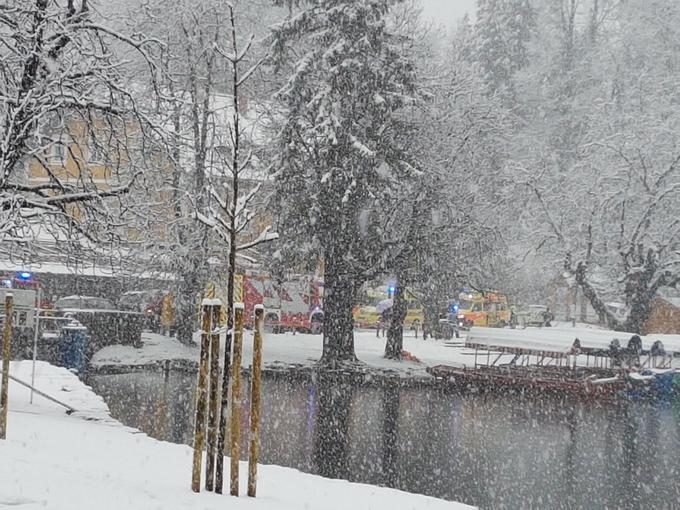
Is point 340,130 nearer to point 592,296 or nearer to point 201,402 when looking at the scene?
point 592,296

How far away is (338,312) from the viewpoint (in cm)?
2872

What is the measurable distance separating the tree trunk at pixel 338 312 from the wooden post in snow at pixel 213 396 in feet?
66.2

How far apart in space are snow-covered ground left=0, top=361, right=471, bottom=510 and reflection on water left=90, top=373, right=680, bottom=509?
3330 millimetres

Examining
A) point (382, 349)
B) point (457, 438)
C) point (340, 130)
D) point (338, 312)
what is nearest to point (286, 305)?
point (382, 349)

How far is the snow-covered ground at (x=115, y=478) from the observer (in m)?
6.22

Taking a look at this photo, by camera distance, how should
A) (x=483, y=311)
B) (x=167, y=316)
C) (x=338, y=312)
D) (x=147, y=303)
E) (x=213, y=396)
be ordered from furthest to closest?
(x=483, y=311) → (x=147, y=303) → (x=167, y=316) → (x=338, y=312) → (x=213, y=396)

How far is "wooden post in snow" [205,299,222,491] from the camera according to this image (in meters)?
7.44

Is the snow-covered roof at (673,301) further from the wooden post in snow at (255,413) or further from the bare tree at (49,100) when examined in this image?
the wooden post in snow at (255,413)

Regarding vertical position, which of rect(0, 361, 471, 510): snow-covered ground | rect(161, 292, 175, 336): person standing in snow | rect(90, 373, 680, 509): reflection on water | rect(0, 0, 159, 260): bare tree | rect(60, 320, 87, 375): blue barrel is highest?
rect(0, 0, 159, 260): bare tree

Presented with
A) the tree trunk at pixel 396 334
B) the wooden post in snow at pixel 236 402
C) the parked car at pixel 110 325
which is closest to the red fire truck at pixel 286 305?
the tree trunk at pixel 396 334

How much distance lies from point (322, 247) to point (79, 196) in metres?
15.4

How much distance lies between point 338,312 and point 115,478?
21.4 meters

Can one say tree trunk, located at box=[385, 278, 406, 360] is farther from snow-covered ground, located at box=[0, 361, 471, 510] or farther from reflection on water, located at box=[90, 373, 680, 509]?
snow-covered ground, located at box=[0, 361, 471, 510]

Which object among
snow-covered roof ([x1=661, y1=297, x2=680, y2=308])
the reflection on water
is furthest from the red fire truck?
snow-covered roof ([x1=661, y1=297, x2=680, y2=308])
